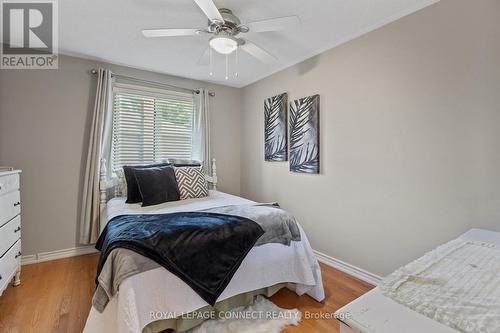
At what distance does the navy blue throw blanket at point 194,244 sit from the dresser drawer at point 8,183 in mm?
825

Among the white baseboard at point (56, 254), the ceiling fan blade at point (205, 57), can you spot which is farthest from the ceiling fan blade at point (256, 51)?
the white baseboard at point (56, 254)

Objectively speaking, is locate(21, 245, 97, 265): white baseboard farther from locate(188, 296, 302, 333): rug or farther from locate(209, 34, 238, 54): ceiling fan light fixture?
locate(209, 34, 238, 54): ceiling fan light fixture

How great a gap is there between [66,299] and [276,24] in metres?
2.72

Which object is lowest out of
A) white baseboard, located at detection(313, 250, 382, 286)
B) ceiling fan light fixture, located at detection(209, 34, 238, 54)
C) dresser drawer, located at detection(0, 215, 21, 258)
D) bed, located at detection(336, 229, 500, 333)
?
white baseboard, located at detection(313, 250, 382, 286)

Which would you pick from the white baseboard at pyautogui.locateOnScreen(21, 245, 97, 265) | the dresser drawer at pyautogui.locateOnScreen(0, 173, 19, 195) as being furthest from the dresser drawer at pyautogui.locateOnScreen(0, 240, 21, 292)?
the white baseboard at pyautogui.locateOnScreen(21, 245, 97, 265)

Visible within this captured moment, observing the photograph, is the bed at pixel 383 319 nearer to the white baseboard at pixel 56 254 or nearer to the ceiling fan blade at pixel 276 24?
the ceiling fan blade at pixel 276 24

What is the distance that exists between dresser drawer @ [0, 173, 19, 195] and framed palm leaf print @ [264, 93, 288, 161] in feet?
8.83

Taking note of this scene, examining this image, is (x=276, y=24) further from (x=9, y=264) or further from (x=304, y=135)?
(x=9, y=264)

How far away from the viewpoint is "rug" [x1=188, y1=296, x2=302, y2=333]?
1644 mm

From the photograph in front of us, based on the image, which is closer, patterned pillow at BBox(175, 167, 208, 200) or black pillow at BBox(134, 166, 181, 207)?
black pillow at BBox(134, 166, 181, 207)

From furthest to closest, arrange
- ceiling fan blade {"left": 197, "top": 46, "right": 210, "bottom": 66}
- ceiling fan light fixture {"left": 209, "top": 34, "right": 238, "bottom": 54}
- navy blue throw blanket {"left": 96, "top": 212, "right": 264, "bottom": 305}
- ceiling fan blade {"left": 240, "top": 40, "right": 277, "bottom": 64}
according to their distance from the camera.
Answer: ceiling fan blade {"left": 197, "top": 46, "right": 210, "bottom": 66} < ceiling fan blade {"left": 240, "top": 40, "right": 277, "bottom": 64} < ceiling fan light fixture {"left": 209, "top": 34, "right": 238, "bottom": 54} < navy blue throw blanket {"left": 96, "top": 212, "right": 264, "bottom": 305}

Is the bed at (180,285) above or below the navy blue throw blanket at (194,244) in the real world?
below

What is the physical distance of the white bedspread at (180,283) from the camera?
4.50 feet

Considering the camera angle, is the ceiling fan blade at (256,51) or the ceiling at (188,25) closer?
the ceiling at (188,25)
